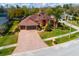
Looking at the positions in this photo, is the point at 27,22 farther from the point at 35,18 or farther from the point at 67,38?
the point at 67,38

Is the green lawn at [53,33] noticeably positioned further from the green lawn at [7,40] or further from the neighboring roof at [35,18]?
the green lawn at [7,40]

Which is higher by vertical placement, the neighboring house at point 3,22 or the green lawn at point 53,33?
the neighboring house at point 3,22

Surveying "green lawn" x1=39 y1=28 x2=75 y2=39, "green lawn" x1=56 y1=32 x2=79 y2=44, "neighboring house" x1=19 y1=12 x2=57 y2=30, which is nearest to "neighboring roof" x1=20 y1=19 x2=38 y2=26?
"neighboring house" x1=19 y1=12 x2=57 y2=30

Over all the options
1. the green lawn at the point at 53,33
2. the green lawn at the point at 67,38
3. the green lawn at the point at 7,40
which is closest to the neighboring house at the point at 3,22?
the green lawn at the point at 7,40

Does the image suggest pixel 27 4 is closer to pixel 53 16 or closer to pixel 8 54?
pixel 53 16

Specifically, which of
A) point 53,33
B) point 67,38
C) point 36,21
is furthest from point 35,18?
point 67,38

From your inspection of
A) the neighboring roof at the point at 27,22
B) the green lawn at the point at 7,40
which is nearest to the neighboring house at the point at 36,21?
the neighboring roof at the point at 27,22
